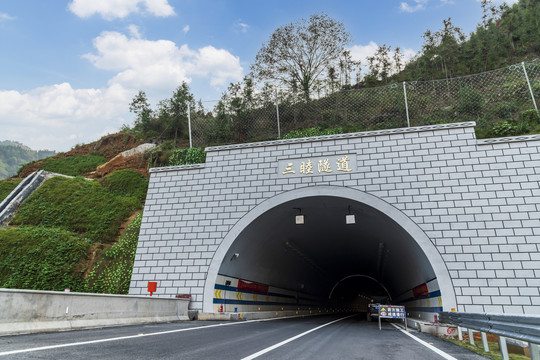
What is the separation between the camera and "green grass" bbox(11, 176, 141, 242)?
15445mm

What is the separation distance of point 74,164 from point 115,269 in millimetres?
14578

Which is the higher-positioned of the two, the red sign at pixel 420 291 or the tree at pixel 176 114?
the tree at pixel 176 114

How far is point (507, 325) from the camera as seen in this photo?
15.5 feet

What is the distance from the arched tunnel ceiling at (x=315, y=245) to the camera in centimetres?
1195

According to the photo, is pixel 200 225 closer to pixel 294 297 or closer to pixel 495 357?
pixel 495 357

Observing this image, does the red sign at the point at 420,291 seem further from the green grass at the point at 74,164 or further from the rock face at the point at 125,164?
the green grass at the point at 74,164

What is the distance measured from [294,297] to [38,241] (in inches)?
542

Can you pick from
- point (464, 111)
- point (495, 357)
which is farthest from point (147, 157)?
point (495, 357)

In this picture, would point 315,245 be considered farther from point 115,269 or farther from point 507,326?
point 507,326

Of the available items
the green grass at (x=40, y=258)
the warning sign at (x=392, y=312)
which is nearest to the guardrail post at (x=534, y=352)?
the warning sign at (x=392, y=312)

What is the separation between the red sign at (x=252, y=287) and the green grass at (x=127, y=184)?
299 inches

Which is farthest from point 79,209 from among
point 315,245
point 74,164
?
point 315,245

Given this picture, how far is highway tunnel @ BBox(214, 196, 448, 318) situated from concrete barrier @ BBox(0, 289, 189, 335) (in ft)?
9.58

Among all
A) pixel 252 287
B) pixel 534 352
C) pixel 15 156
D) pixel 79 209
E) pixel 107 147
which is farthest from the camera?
pixel 15 156
